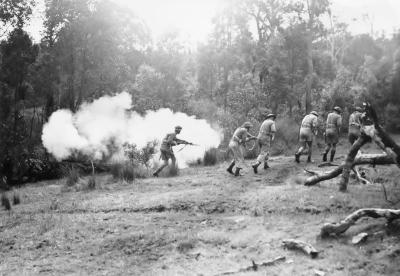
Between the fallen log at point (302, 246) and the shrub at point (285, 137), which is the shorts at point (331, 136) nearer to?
the shrub at point (285, 137)

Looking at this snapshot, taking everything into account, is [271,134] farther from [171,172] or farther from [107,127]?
[107,127]

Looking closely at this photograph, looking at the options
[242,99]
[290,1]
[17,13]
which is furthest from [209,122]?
[17,13]

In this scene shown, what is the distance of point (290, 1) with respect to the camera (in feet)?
92.5

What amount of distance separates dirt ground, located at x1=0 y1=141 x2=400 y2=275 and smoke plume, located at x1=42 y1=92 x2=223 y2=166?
8.88m

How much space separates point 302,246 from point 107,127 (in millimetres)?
17962

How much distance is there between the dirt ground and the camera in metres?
7.03

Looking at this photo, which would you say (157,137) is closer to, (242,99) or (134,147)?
(134,147)

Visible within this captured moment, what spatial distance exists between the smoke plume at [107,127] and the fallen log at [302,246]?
45.8ft

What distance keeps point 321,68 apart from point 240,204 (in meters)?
26.2

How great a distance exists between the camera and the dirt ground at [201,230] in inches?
277

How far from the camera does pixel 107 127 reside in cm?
2370

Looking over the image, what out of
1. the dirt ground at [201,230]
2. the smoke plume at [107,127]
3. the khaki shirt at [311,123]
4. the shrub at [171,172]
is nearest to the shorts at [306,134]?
the khaki shirt at [311,123]

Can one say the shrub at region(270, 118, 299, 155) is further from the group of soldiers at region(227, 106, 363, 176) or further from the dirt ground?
the dirt ground

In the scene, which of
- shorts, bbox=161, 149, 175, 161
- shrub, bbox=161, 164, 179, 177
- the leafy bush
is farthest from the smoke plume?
shrub, bbox=161, 164, 179, 177
